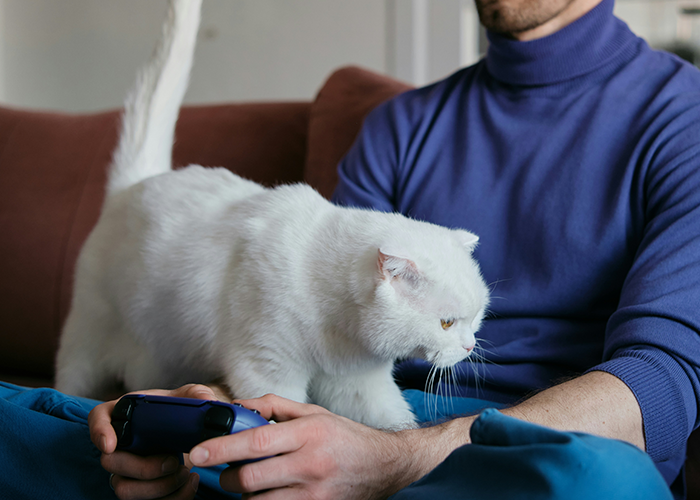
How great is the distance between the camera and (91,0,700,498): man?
2.01 feet

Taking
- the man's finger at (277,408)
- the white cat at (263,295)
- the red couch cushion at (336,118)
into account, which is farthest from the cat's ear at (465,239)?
the red couch cushion at (336,118)

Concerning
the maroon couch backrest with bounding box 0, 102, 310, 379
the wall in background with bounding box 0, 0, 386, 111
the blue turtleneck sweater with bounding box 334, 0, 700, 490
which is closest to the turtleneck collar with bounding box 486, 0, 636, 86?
the blue turtleneck sweater with bounding box 334, 0, 700, 490

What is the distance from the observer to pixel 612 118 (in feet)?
3.21

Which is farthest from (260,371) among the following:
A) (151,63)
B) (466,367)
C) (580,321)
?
(151,63)

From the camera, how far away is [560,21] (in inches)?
43.5

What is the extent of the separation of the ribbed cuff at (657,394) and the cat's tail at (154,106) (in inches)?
35.8

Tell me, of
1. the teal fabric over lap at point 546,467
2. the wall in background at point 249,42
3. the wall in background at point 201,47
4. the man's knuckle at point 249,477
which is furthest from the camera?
the wall in background at point 201,47

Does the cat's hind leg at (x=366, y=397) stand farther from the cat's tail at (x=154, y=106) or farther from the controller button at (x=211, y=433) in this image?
the cat's tail at (x=154, y=106)

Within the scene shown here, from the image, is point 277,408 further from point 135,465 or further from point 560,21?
point 560,21

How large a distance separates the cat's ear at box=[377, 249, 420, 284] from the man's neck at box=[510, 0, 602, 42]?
2.03 feet

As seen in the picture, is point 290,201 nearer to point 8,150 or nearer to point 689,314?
point 689,314

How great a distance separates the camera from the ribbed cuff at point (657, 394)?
A: 28.4 inches

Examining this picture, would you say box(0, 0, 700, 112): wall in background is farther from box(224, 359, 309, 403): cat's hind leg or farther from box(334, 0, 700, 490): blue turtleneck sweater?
box(224, 359, 309, 403): cat's hind leg

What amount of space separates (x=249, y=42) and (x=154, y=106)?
154 cm
